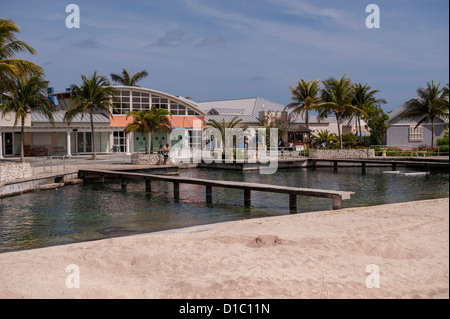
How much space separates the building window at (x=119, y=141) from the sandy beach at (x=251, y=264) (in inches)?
1400

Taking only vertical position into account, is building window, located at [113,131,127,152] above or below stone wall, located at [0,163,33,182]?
above

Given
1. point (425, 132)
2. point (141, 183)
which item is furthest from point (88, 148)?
point (425, 132)

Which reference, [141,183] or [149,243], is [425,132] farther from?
[149,243]

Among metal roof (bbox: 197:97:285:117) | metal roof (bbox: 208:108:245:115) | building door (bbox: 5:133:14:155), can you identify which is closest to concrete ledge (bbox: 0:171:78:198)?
building door (bbox: 5:133:14:155)

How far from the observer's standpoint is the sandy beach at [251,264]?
6457 millimetres

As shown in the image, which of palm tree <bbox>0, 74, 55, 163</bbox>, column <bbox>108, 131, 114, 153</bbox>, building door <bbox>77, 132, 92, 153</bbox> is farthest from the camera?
column <bbox>108, 131, 114, 153</bbox>

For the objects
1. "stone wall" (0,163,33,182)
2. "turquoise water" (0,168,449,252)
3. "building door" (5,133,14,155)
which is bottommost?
"turquoise water" (0,168,449,252)

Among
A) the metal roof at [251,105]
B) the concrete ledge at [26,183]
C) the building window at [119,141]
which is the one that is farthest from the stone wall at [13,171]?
the metal roof at [251,105]

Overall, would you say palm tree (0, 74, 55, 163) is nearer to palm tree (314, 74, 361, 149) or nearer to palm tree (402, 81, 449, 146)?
palm tree (314, 74, 361, 149)

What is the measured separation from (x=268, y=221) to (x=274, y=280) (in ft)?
18.9

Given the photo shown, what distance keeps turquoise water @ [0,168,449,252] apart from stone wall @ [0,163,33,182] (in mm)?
1573

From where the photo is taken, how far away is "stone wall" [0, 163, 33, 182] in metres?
21.7

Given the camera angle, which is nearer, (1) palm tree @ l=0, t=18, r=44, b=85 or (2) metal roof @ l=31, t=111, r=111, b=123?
(1) palm tree @ l=0, t=18, r=44, b=85
